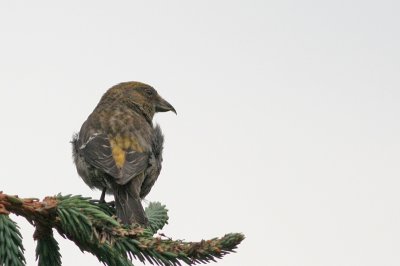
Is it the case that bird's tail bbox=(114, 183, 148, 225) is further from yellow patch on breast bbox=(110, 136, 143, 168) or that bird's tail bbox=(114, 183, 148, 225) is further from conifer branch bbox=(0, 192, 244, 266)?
conifer branch bbox=(0, 192, 244, 266)

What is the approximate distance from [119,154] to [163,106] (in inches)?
96.2

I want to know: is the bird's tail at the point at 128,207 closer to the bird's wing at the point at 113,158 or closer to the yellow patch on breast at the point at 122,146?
the bird's wing at the point at 113,158

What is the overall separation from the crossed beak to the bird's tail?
283cm

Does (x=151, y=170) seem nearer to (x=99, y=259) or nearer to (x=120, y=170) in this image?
(x=120, y=170)

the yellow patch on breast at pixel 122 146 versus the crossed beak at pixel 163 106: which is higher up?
the crossed beak at pixel 163 106

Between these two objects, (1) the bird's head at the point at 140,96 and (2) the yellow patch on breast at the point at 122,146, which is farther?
(1) the bird's head at the point at 140,96

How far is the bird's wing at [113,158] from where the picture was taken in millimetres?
5921

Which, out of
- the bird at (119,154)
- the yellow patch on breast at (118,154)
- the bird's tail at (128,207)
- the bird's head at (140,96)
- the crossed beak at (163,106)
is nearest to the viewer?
the bird's tail at (128,207)

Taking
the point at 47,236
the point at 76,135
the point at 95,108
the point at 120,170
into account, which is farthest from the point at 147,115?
the point at 47,236

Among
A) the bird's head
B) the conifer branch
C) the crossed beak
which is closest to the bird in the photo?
the bird's head

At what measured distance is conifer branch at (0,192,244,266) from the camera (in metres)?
2.78

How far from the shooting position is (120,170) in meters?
5.93

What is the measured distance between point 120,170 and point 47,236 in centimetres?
286

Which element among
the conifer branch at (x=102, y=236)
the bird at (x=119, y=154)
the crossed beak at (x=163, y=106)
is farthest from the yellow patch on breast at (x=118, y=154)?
the conifer branch at (x=102, y=236)
